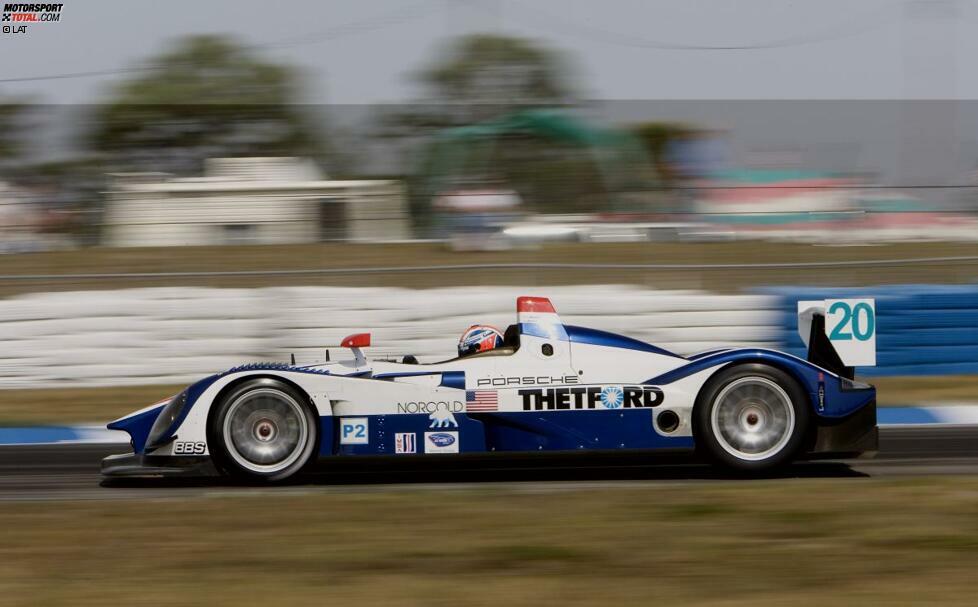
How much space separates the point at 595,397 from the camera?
20.3 feet

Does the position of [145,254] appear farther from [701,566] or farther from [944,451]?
[701,566]

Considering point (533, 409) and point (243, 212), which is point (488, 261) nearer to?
point (243, 212)

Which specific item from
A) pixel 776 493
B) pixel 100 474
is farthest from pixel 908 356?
pixel 100 474

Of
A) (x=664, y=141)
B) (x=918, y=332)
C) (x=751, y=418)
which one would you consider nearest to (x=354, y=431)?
(x=751, y=418)

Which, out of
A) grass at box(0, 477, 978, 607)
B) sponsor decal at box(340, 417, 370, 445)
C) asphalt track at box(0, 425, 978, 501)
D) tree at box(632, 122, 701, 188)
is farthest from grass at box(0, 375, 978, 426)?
tree at box(632, 122, 701, 188)

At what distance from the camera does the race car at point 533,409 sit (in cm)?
620

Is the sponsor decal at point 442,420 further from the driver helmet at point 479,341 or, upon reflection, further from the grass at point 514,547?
the driver helmet at point 479,341

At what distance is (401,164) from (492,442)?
1344 centimetres

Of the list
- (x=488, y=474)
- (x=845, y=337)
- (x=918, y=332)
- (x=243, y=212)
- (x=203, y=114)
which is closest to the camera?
(x=845, y=337)

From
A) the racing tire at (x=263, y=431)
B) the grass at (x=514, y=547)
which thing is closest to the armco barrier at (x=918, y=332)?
the grass at (x=514, y=547)

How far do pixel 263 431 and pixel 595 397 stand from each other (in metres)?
1.82

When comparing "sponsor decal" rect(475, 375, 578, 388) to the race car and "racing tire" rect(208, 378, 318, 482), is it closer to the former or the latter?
the race car

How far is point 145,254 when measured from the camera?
1288 centimetres

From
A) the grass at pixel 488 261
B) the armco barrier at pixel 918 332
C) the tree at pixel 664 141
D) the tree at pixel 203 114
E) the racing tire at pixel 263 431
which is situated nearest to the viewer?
the racing tire at pixel 263 431
